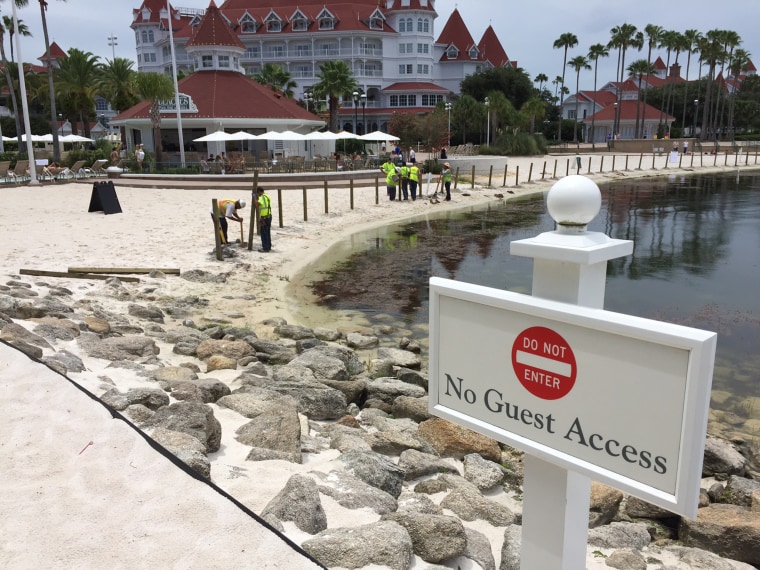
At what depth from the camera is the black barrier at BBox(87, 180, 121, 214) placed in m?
20.5

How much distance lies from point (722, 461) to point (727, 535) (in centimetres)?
187

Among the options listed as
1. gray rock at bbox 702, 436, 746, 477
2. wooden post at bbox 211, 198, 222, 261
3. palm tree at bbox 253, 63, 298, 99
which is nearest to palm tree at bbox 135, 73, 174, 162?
wooden post at bbox 211, 198, 222, 261

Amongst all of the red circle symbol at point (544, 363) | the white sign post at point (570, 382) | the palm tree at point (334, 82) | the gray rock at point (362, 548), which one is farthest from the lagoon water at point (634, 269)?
the palm tree at point (334, 82)

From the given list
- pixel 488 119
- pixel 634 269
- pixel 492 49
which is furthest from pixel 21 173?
pixel 492 49

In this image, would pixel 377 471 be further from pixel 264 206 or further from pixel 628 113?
pixel 628 113

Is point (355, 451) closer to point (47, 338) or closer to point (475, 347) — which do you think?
point (475, 347)

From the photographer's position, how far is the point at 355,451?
5.19 meters

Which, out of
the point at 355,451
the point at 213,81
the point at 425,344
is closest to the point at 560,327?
the point at 355,451

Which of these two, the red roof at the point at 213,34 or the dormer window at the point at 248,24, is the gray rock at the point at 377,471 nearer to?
the red roof at the point at 213,34

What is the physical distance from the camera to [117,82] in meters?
48.8

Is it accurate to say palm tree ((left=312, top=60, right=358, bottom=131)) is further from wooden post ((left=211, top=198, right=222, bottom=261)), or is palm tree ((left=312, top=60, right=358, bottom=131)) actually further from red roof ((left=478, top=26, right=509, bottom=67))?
wooden post ((left=211, top=198, right=222, bottom=261))

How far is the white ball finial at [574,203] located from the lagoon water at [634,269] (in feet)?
22.5

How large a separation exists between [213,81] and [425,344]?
125 feet

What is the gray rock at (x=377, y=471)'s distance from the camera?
4.72 m
